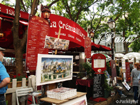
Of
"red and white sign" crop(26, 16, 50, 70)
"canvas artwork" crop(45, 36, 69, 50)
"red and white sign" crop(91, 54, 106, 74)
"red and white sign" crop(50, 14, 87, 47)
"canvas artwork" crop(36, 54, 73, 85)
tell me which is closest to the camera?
"canvas artwork" crop(36, 54, 73, 85)

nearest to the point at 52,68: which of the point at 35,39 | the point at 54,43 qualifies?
the point at 54,43

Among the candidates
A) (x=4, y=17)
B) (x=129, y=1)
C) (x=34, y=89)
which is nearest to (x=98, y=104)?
(x=34, y=89)

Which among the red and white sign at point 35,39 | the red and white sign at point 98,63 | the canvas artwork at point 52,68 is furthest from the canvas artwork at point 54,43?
the red and white sign at point 98,63

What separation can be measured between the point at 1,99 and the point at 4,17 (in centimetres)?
386

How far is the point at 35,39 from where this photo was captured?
136 inches

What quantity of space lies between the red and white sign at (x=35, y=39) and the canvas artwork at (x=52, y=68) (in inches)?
15.8

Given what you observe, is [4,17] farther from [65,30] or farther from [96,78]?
[96,78]

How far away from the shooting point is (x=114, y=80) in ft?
25.2

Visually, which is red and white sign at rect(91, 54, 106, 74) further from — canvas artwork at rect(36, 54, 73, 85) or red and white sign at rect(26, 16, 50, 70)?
red and white sign at rect(26, 16, 50, 70)

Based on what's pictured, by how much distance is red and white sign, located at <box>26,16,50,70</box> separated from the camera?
330cm

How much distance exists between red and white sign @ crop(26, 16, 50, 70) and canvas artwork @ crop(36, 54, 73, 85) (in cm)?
40

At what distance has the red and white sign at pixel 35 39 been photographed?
3.30 metres

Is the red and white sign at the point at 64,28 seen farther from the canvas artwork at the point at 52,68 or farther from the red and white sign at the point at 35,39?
the canvas artwork at the point at 52,68

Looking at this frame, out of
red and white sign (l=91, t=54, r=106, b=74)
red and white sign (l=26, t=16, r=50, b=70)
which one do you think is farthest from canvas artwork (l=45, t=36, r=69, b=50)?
red and white sign (l=91, t=54, r=106, b=74)
